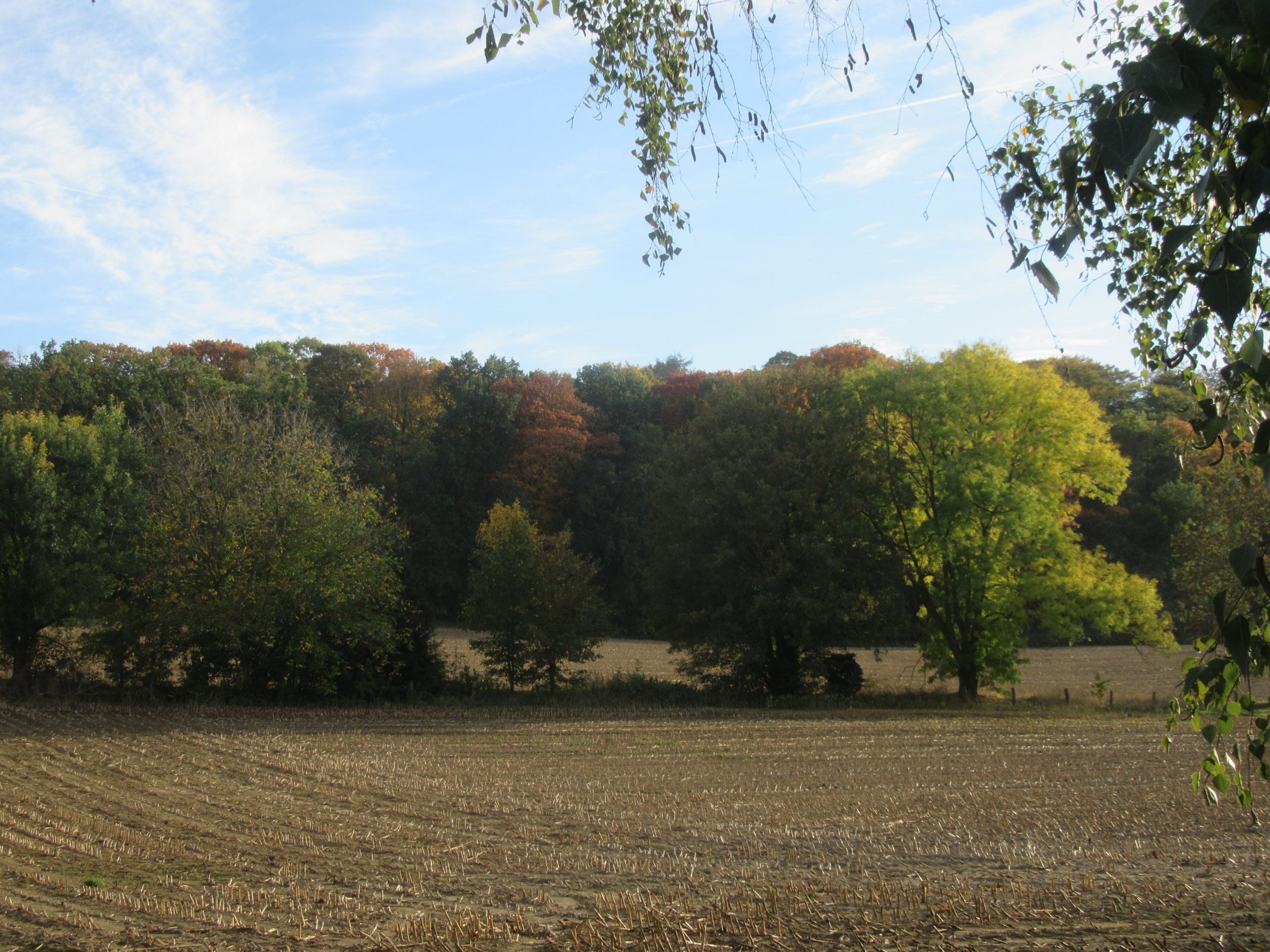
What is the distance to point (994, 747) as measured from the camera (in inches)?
719

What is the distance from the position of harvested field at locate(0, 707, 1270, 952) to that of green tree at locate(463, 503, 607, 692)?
7.26 metres

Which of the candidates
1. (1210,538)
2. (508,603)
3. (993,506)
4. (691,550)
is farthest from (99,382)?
(1210,538)

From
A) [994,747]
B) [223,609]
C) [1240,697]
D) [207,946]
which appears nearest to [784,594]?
[994,747]

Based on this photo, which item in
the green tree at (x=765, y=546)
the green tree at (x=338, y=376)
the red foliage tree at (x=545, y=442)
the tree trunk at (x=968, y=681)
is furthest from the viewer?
the green tree at (x=338, y=376)

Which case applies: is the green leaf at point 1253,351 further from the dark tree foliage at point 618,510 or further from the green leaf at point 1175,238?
the dark tree foliage at point 618,510

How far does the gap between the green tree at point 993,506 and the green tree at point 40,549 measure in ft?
73.5

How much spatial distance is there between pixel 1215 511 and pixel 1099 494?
313 cm

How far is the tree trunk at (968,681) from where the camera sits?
27.2m

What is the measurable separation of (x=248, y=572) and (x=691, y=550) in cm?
1230

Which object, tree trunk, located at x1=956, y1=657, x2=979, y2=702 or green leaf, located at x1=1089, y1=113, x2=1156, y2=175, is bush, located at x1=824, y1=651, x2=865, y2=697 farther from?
green leaf, located at x1=1089, y1=113, x2=1156, y2=175

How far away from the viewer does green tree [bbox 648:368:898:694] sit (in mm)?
25484

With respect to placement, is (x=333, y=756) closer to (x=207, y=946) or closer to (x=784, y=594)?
(x=207, y=946)

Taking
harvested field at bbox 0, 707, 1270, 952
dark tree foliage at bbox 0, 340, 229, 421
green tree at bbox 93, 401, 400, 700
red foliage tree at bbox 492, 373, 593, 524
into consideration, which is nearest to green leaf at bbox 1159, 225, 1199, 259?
harvested field at bbox 0, 707, 1270, 952

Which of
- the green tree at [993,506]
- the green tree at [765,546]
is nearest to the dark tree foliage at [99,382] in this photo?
the green tree at [765,546]
